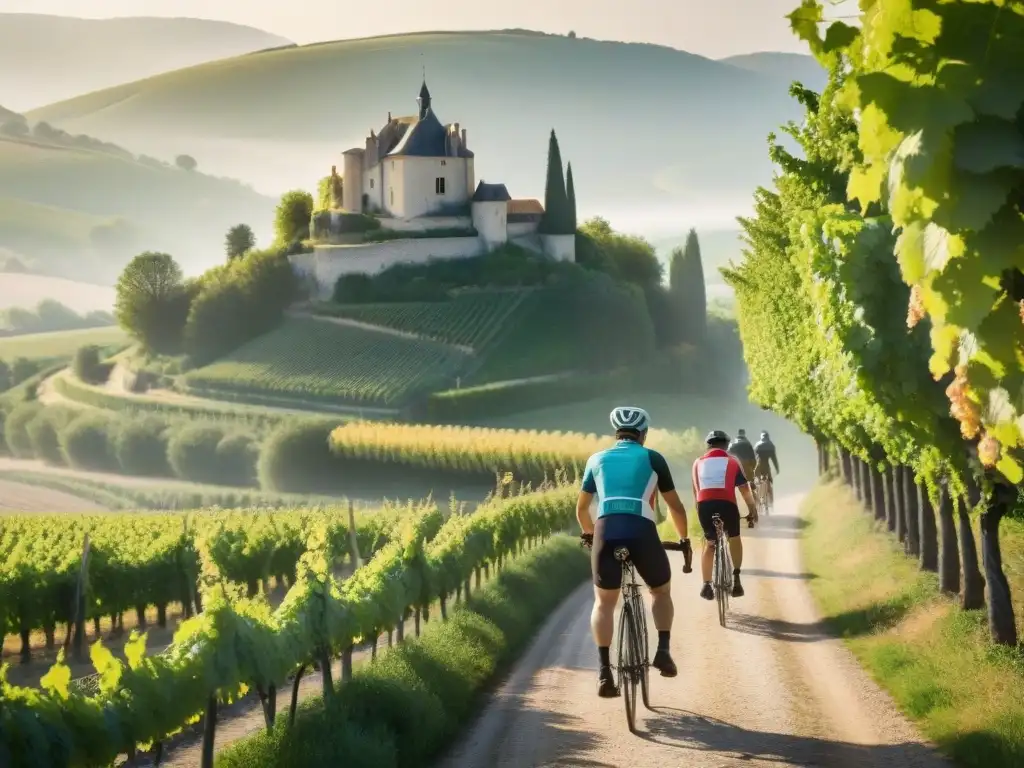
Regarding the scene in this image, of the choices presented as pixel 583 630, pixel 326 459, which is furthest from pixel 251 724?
pixel 326 459

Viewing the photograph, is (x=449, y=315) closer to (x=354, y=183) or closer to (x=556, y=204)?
(x=556, y=204)

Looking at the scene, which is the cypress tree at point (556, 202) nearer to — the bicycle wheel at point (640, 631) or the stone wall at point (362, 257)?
the stone wall at point (362, 257)

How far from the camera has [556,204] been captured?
131 meters

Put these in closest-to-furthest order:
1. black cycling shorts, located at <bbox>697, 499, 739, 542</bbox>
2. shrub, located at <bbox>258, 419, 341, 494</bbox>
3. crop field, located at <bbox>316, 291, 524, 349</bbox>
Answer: black cycling shorts, located at <bbox>697, 499, 739, 542</bbox>
shrub, located at <bbox>258, 419, 341, 494</bbox>
crop field, located at <bbox>316, 291, 524, 349</bbox>

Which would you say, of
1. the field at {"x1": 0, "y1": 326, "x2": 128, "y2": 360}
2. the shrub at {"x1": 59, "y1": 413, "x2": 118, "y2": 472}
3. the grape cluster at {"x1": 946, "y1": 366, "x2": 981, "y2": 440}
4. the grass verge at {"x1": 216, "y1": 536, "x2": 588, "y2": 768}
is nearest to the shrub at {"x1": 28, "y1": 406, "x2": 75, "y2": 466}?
the shrub at {"x1": 59, "y1": 413, "x2": 118, "y2": 472}

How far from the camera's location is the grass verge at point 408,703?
36.1ft

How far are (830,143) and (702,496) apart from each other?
7.13m

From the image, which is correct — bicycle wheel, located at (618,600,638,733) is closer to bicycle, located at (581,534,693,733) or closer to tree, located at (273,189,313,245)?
bicycle, located at (581,534,693,733)

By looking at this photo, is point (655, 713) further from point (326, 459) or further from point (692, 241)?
point (692, 241)

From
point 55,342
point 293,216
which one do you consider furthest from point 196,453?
point 55,342

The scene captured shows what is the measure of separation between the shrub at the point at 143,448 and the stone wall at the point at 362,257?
2407 centimetres

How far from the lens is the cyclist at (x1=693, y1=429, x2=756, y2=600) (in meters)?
17.6

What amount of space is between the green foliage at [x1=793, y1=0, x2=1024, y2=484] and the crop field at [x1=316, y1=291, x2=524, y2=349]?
10543 cm

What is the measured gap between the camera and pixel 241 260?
128 meters
